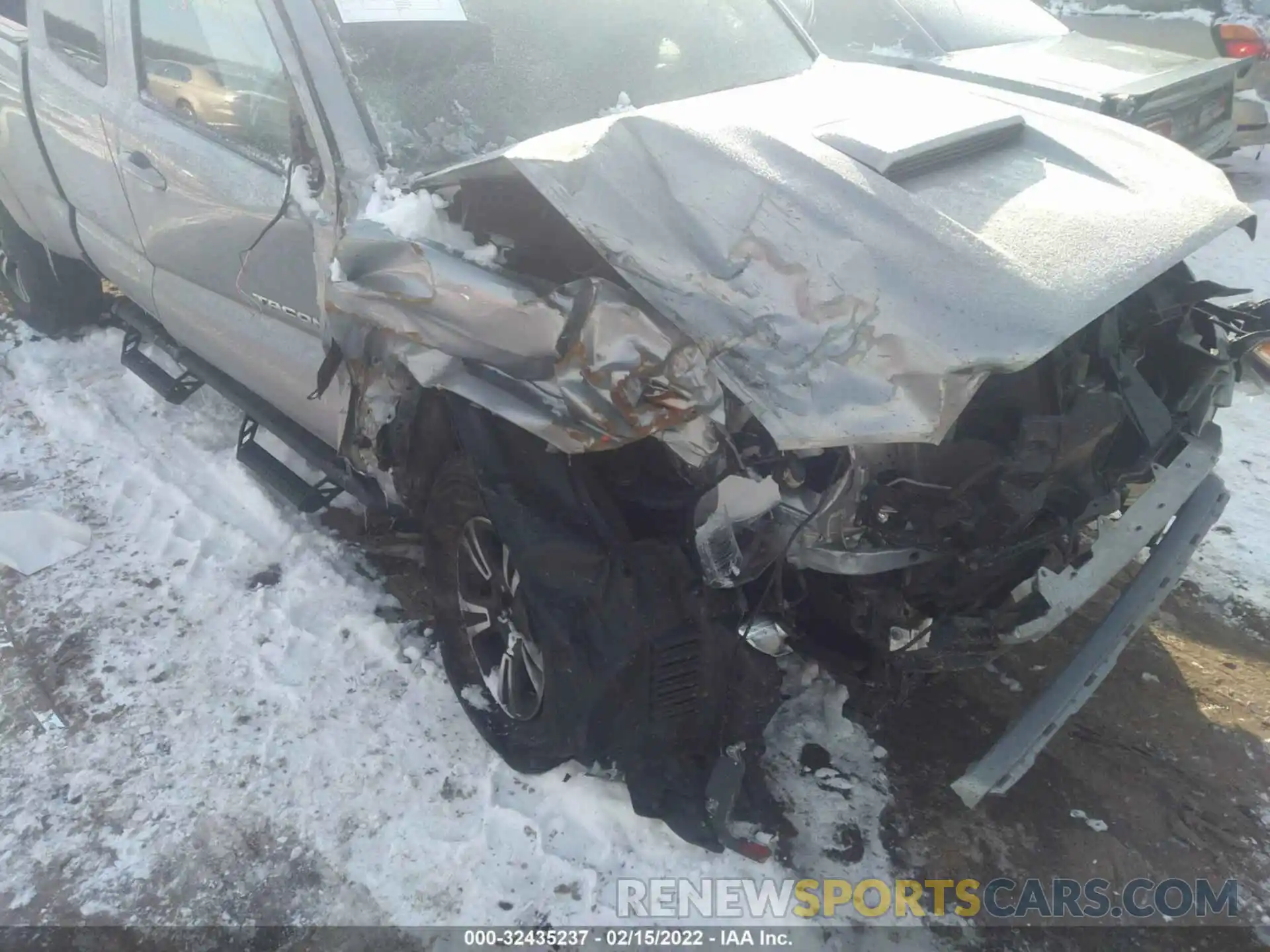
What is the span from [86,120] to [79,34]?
33 centimetres

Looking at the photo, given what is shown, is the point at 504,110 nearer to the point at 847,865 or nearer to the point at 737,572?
the point at 737,572

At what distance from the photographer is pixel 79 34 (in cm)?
345

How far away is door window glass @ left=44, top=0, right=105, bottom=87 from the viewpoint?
3318 mm

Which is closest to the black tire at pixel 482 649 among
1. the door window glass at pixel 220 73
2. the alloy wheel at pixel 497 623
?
the alloy wheel at pixel 497 623

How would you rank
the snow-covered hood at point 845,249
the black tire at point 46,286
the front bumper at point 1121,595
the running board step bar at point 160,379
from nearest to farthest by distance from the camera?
1. the snow-covered hood at point 845,249
2. the front bumper at point 1121,595
3. the running board step bar at point 160,379
4. the black tire at point 46,286

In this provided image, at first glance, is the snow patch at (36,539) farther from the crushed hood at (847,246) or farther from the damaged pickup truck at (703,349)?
the crushed hood at (847,246)

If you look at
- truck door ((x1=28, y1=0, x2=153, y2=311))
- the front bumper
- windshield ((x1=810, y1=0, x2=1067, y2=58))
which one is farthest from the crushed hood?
windshield ((x1=810, y1=0, x2=1067, y2=58))

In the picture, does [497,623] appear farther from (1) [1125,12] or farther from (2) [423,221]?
(1) [1125,12]

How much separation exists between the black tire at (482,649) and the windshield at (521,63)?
3.00ft

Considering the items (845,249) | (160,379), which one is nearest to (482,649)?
(845,249)

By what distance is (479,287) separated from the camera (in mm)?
1997

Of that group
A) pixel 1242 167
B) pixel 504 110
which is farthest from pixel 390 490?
pixel 1242 167

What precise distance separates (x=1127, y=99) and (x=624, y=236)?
372 cm

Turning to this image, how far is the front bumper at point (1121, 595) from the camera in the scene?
2088 mm
